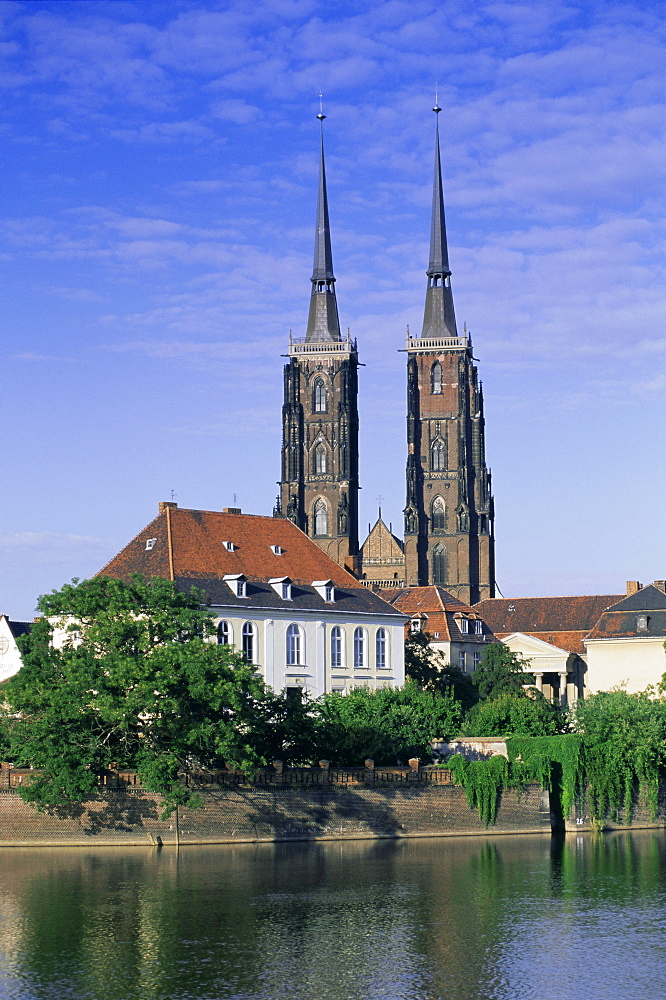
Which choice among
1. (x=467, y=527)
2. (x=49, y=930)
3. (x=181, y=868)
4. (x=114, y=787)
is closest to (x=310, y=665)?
(x=114, y=787)

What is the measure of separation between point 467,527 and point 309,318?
26.5 m

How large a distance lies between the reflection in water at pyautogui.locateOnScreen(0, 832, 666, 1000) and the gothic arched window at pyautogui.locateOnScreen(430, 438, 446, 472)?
86993mm

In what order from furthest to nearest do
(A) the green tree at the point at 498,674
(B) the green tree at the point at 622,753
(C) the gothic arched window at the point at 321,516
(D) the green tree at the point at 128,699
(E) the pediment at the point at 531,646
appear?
(C) the gothic arched window at the point at 321,516 < (E) the pediment at the point at 531,646 < (A) the green tree at the point at 498,674 < (B) the green tree at the point at 622,753 < (D) the green tree at the point at 128,699

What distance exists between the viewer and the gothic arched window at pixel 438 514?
14075cm

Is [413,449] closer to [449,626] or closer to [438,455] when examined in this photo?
[438,455]

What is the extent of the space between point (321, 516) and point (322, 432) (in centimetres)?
804

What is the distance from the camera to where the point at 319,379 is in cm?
14438

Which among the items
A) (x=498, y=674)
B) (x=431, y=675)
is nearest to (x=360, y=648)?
(x=431, y=675)

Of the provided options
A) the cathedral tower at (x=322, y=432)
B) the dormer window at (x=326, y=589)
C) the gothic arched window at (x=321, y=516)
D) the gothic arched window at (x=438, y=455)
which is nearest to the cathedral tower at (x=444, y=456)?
the gothic arched window at (x=438, y=455)

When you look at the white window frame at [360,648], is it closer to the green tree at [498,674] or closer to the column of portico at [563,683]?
A: the green tree at [498,674]

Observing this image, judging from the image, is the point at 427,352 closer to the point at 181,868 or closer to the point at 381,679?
the point at 381,679

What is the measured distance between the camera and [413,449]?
14238cm

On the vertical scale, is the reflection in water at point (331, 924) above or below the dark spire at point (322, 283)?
below

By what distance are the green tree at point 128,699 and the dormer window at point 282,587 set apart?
19588mm
